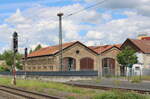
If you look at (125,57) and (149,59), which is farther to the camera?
(149,59)

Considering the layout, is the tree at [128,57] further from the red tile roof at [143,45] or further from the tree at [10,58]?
the tree at [10,58]

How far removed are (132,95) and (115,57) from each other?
58.8 metres

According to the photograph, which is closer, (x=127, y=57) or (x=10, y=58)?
(x=127, y=57)

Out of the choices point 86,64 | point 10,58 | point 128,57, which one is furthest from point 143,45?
point 10,58

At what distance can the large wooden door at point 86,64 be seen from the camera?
68750 mm

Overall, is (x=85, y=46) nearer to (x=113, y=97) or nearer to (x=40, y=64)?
(x=40, y=64)

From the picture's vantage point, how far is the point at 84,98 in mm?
17094

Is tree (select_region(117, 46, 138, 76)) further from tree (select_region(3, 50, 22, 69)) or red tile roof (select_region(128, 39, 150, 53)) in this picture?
tree (select_region(3, 50, 22, 69))

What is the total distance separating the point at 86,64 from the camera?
69.6 meters

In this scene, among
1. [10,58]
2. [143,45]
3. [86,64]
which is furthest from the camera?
[10,58]

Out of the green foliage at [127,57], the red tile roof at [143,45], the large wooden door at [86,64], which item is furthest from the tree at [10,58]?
the red tile roof at [143,45]

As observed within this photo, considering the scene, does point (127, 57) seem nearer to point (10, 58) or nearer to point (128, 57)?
point (128, 57)

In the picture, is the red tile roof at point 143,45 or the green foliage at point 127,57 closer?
the green foliage at point 127,57

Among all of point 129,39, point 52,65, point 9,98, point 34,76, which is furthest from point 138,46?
point 9,98
